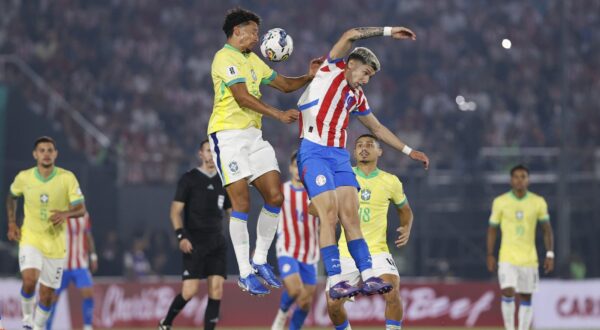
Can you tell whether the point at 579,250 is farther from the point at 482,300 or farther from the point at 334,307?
the point at 334,307

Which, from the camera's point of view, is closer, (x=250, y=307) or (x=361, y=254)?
(x=361, y=254)

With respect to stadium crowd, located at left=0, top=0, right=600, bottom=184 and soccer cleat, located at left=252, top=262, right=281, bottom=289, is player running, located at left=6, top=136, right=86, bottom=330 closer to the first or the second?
soccer cleat, located at left=252, top=262, right=281, bottom=289

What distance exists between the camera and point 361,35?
925 centimetres

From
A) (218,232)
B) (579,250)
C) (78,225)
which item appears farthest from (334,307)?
(579,250)

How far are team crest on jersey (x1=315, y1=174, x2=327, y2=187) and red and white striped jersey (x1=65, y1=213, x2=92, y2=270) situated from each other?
22.4 feet

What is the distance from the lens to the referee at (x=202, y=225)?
13820 mm

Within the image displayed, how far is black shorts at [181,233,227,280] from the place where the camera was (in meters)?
13.8

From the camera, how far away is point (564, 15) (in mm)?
21094

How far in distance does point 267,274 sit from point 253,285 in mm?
206

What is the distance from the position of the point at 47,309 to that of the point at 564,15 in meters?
11.7

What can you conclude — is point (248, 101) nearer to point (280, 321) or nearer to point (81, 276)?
point (280, 321)

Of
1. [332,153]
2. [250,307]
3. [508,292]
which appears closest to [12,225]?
[332,153]

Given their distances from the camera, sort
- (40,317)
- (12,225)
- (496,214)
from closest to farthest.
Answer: (12,225)
(40,317)
(496,214)

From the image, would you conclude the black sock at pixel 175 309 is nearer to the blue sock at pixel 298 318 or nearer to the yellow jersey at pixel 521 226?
the blue sock at pixel 298 318
